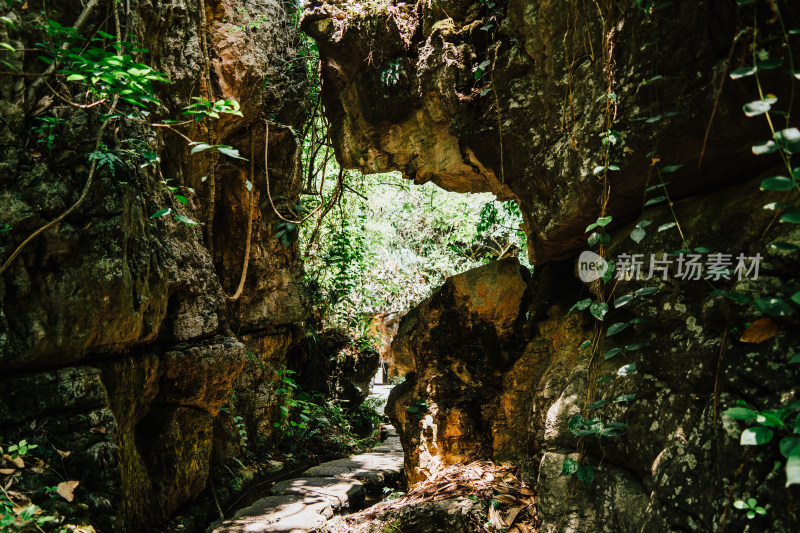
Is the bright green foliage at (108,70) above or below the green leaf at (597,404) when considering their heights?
above

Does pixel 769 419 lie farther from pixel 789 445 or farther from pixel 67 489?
pixel 67 489

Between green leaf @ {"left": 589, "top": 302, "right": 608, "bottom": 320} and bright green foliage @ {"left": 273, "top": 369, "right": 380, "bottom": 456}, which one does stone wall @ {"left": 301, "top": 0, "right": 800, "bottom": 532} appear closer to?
green leaf @ {"left": 589, "top": 302, "right": 608, "bottom": 320}

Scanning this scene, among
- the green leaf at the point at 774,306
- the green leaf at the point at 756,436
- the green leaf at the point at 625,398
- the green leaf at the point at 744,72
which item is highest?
the green leaf at the point at 744,72

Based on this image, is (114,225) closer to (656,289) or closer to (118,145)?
(118,145)

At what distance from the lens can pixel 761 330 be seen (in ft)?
6.52

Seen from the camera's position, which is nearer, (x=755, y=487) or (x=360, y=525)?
(x=755, y=487)

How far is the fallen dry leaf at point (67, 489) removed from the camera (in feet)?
9.06

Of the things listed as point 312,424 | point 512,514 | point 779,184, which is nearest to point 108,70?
point 779,184

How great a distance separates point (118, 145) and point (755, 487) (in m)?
3.97

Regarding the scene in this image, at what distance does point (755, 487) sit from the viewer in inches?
72.3

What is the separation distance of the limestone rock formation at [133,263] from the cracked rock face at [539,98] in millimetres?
1437

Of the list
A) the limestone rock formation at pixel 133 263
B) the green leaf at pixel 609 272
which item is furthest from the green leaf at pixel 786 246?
the limestone rock formation at pixel 133 263

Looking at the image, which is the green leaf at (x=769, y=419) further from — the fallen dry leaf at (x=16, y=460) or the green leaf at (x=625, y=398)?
the fallen dry leaf at (x=16, y=460)

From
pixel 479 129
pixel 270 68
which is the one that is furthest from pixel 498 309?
pixel 270 68
